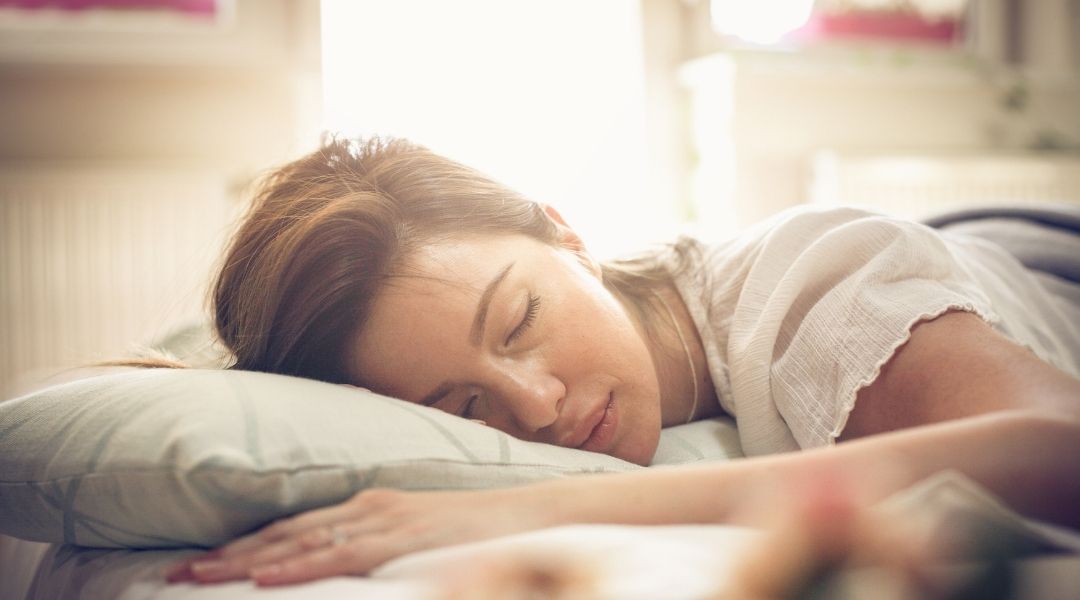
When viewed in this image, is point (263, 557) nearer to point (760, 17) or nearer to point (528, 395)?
point (528, 395)

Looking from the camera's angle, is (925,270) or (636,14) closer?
(925,270)

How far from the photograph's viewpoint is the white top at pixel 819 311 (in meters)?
0.70

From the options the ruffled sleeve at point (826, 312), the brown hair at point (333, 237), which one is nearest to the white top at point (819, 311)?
the ruffled sleeve at point (826, 312)

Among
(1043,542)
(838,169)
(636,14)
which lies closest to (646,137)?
(636,14)

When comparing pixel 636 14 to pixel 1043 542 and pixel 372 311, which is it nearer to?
pixel 372 311

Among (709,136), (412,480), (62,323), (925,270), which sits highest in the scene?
(709,136)

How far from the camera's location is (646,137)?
2844mm

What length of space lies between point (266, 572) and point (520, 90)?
2.42 meters

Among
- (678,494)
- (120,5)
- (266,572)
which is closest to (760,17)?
(120,5)

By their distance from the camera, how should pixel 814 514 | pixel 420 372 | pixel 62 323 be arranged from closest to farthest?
1. pixel 814 514
2. pixel 420 372
3. pixel 62 323

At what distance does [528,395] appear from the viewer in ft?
2.36

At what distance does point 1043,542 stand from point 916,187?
2.72 meters

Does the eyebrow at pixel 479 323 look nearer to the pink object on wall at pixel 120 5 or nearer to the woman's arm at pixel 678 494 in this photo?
the woman's arm at pixel 678 494

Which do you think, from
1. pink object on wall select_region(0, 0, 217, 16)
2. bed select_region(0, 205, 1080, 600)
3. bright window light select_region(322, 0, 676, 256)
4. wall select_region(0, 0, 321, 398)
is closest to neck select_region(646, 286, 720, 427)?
bed select_region(0, 205, 1080, 600)
